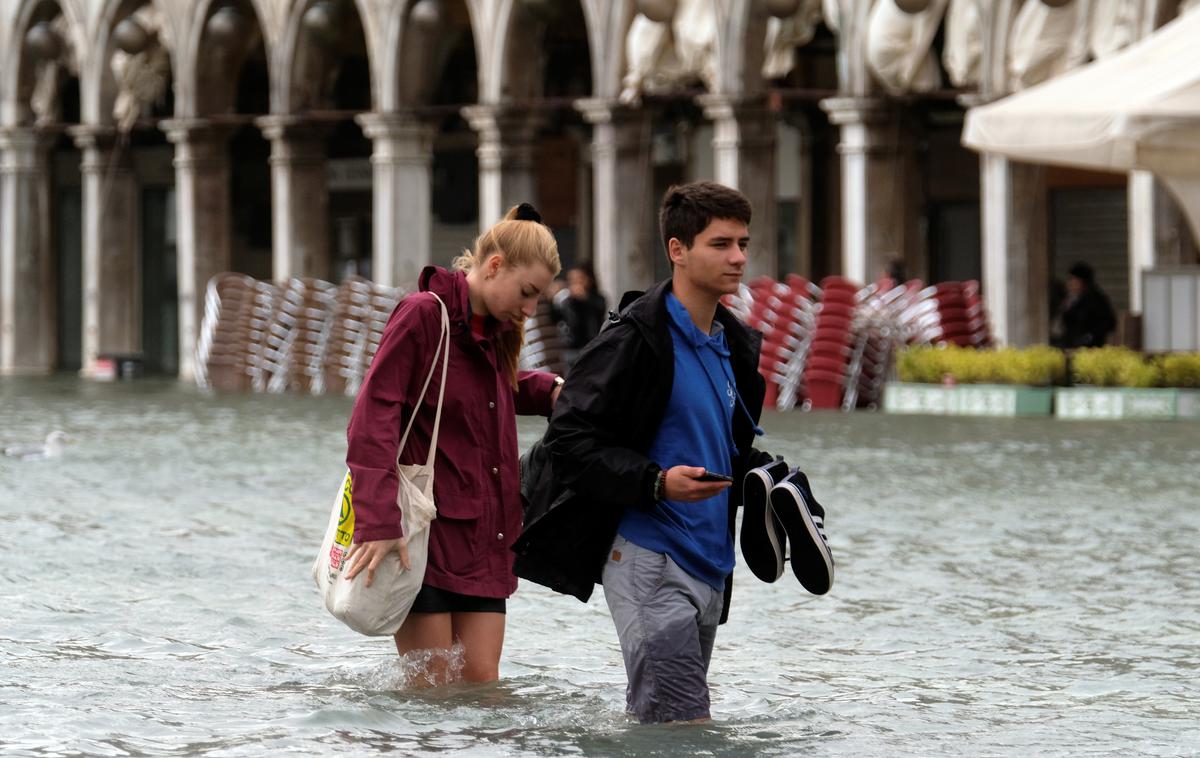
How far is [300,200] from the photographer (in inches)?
1281

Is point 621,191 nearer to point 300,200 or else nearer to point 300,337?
point 300,337

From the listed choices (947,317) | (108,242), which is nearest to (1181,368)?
(947,317)

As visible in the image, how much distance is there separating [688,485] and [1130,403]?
51.7ft

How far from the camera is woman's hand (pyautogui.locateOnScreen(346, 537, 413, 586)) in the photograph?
6.41 m

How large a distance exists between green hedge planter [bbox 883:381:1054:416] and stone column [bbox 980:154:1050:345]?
181 cm

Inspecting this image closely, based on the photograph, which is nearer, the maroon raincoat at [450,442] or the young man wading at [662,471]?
the young man wading at [662,471]

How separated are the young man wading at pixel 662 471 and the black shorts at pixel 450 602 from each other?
0.43 meters

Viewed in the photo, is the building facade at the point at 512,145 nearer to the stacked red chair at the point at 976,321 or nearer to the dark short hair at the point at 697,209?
the stacked red chair at the point at 976,321

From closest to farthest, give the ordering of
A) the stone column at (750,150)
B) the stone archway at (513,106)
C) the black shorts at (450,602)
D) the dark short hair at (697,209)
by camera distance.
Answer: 1. the dark short hair at (697,209)
2. the black shorts at (450,602)
3. the stone column at (750,150)
4. the stone archway at (513,106)

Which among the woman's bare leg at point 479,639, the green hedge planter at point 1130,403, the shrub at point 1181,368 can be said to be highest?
the shrub at point 1181,368

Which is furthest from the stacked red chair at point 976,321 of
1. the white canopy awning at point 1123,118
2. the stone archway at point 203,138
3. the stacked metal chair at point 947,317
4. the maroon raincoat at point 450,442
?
the maroon raincoat at point 450,442

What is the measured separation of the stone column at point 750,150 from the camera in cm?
2673

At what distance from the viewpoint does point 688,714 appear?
20.3ft

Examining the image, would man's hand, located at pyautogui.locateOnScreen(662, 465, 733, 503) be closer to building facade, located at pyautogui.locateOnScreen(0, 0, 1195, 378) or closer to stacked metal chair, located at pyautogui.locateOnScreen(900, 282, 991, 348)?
building facade, located at pyautogui.locateOnScreen(0, 0, 1195, 378)
